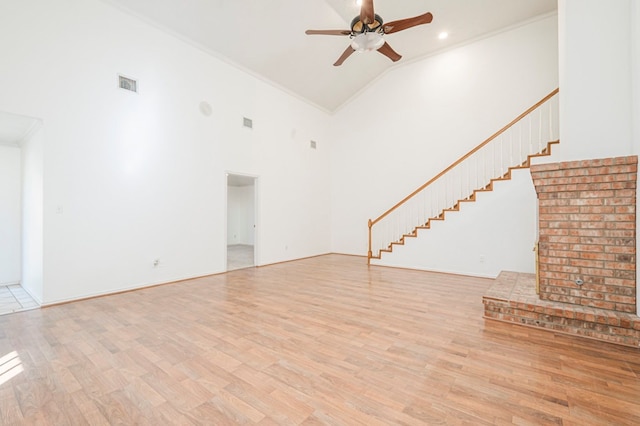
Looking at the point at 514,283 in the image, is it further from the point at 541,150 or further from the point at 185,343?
the point at 185,343

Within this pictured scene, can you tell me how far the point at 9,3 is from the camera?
343 cm

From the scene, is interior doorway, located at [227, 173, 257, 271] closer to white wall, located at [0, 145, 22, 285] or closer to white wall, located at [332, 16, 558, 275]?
white wall, located at [332, 16, 558, 275]

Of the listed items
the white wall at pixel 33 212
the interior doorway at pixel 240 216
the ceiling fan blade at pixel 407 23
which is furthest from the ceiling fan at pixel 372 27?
the interior doorway at pixel 240 216

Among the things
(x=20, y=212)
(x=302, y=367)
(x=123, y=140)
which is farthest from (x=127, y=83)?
(x=302, y=367)

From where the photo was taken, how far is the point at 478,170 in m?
6.15

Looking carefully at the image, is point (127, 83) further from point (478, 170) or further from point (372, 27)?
point (478, 170)

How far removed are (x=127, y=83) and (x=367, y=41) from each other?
3.88 meters

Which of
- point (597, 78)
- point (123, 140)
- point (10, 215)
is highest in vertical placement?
point (597, 78)

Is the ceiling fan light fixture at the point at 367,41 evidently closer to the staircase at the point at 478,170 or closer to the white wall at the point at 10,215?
the staircase at the point at 478,170

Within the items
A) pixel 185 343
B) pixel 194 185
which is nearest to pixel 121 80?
pixel 194 185

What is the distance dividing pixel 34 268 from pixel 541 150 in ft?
29.3

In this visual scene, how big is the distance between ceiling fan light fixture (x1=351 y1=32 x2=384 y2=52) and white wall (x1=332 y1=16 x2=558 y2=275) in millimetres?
3703

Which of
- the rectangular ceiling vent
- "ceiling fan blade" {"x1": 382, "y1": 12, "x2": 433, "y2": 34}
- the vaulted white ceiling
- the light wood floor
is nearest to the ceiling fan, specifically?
"ceiling fan blade" {"x1": 382, "y1": 12, "x2": 433, "y2": 34}

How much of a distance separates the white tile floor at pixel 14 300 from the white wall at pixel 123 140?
14.2 inches
